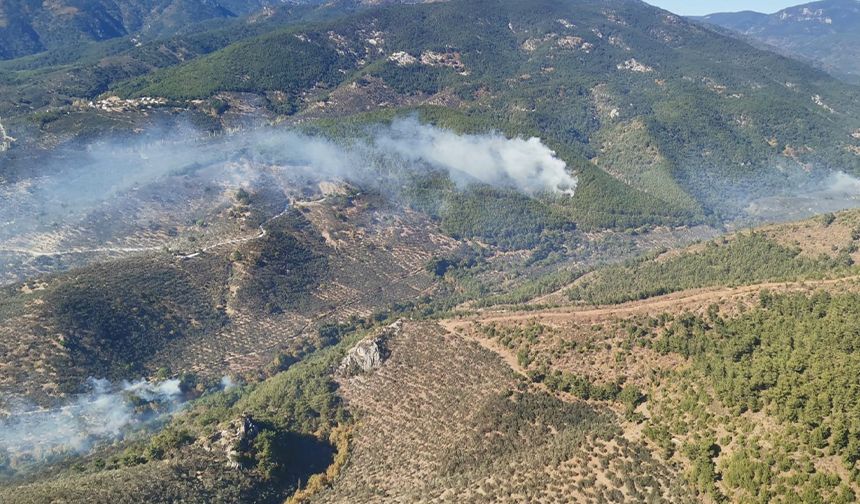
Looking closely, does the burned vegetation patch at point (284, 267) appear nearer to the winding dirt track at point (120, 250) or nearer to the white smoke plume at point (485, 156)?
the winding dirt track at point (120, 250)

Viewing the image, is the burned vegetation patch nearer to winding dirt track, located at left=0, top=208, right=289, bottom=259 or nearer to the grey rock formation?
winding dirt track, located at left=0, top=208, right=289, bottom=259

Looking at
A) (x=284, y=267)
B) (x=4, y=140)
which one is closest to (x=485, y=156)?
(x=284, y=267)

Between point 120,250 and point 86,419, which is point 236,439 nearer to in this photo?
point 86,419

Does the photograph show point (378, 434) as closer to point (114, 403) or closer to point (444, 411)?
point (444, 411)

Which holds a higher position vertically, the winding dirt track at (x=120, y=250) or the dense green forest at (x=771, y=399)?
the dense green forest at (x=771, y=399)

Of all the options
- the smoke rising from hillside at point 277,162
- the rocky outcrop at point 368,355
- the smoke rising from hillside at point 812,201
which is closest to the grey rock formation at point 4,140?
the smoke rising from hillside at point 277,162

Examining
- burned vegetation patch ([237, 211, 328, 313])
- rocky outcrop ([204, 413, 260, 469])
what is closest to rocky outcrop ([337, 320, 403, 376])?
rocky outcrop ([204, 413, 260, 469])

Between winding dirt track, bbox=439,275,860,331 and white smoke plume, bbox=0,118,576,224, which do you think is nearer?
winding dirt track, bbox=439,275,860,331
